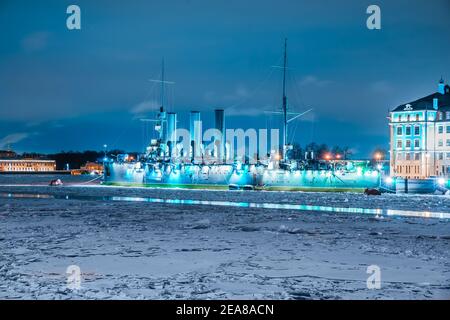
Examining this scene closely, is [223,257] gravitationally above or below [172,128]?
below

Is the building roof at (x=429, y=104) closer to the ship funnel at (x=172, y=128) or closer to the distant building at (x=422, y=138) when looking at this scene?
the distant building at (x=422, y=138)

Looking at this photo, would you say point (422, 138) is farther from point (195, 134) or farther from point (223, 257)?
point (223, 257)

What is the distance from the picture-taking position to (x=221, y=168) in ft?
227

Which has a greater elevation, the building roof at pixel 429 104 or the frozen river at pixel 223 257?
the building roof at pixel 429 104

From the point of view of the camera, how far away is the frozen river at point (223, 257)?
942 cm

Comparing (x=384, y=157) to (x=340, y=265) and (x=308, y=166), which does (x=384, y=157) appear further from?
(x=340, y=265)

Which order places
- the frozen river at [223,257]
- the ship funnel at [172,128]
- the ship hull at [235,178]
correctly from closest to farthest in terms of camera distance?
1. the frozen river at [223,257]
2. the ship hull at [235,178]
3. the ship funnel at [172,128]

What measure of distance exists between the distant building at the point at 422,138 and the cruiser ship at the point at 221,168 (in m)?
18.5

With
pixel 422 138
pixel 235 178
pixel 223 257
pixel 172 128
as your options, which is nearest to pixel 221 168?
pixel 235 178

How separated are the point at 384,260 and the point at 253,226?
325 inches

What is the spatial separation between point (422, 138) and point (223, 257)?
83.3 m

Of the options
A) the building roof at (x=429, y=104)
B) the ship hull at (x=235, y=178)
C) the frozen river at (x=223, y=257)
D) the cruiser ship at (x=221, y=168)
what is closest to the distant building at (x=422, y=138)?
the building roof at (x=429, y=104)

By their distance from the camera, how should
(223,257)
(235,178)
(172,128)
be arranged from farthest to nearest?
(172,128) → (235,178) → (223,257)

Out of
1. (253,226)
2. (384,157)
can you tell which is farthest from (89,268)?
(384,157)
